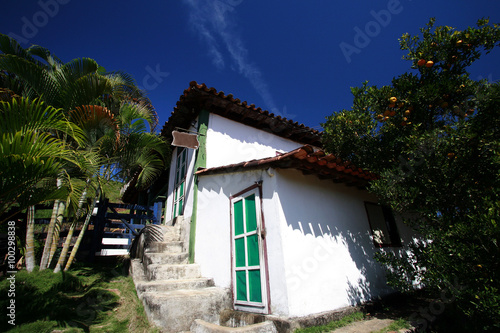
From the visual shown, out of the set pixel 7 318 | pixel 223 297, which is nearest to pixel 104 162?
pixel 7 318

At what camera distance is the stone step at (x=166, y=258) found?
4.57 meters

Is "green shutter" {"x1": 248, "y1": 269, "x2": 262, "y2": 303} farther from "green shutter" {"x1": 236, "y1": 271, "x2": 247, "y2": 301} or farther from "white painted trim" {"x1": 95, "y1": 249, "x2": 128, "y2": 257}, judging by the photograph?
"white painted trim" {"x1": 95, "y1": 249, "x2": 128, "y2": 257}

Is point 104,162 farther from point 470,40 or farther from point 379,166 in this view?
point 470,40

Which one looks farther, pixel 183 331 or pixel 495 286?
pixel 183 331

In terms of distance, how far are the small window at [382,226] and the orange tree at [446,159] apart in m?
1.30

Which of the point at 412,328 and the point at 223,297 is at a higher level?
the point at 223,297

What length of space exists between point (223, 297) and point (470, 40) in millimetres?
5301

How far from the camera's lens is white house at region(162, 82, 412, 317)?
3.38m

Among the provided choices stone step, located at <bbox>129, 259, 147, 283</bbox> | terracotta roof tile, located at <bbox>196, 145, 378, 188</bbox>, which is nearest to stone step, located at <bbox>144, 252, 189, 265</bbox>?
stone step, located at <bbox>129, 259, 147, 283</bbox>

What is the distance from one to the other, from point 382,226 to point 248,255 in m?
3.30

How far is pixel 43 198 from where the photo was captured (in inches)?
105

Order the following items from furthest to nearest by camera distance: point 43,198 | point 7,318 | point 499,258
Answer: point 7,318 → point 43,198 → point 499,258

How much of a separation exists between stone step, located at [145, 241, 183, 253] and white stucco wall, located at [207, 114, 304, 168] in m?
2.07

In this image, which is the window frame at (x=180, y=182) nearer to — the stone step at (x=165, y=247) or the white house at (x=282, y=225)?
the white house at (x=282, y=225)
